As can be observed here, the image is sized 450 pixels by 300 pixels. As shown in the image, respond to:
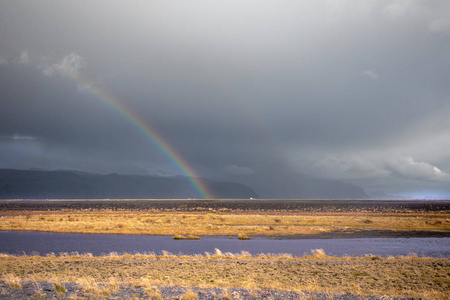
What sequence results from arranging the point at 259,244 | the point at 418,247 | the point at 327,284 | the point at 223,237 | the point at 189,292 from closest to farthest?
the point at 189,292 < the point at 327,284 < the point at 418,247 < the point at 259,244 < the point at 223,237

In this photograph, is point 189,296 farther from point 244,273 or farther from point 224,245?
point 224,245

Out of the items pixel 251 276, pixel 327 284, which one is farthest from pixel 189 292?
pixel 327 284

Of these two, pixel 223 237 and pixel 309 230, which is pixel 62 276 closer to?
pixel 223 237

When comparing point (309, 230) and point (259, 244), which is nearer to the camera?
point (259, 244)

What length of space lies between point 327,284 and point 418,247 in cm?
2041

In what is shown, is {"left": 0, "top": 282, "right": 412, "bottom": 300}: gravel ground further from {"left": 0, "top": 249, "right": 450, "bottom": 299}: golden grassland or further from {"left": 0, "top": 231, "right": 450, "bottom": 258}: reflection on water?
{"left": 0, "top": 231, "right": 450, "bottom": 258}: reflection on water

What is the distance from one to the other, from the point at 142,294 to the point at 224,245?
2062cm

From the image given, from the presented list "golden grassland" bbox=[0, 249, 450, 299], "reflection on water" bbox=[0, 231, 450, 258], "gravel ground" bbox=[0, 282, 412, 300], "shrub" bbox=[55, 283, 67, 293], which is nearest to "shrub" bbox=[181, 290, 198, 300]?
"gravel ground" bbox=[0, 282, 412, 300]

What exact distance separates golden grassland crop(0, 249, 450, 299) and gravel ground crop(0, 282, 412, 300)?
35 cm

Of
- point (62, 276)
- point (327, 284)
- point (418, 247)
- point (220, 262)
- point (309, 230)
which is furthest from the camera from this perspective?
point (309, 230)

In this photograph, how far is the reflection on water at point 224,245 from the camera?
30097 mm

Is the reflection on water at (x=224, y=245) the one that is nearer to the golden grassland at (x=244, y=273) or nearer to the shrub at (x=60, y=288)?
the golden grassland at (x=244, y=273)

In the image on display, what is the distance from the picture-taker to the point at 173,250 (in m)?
30.9

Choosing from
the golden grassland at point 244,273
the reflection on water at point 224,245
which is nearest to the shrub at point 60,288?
the golden grassland at point 244,273
